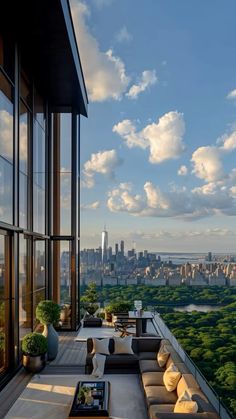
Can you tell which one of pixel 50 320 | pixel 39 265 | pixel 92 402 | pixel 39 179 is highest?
pixel 39 179

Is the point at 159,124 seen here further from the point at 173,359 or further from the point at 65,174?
the point at 173,359

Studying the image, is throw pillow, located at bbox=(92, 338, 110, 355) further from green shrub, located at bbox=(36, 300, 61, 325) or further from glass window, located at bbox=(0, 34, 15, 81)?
glass window, located at bbox=(0, 34, 15, 81)

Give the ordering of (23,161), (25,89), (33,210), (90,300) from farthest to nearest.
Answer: (90,300) → (33,210) → (25,89) → (23,161)

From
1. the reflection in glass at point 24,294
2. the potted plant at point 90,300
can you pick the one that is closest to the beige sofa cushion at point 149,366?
the reflection in glass at point 24,294

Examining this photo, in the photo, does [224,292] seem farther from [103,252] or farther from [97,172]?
[97,172]

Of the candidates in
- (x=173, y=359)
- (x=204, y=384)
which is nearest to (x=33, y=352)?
(x=173, y=359)

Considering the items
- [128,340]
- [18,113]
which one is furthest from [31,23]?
[128,340]
